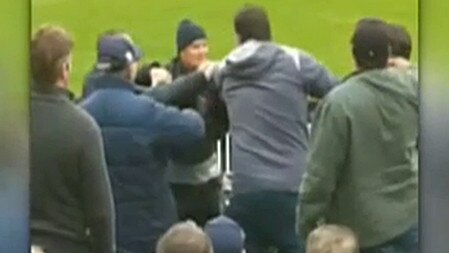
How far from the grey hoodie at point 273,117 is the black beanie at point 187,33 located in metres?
0.08

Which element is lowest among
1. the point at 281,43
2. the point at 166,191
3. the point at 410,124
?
the point at 166,191

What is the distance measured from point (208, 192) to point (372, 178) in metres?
0.35

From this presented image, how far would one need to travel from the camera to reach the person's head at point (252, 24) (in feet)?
7.28

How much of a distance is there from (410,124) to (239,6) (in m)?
0.44

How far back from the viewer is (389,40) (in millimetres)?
2230

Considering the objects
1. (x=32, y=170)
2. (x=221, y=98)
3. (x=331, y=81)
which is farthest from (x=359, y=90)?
(x=32, y=170)

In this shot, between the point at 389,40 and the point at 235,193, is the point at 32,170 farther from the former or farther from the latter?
the point at 389,40

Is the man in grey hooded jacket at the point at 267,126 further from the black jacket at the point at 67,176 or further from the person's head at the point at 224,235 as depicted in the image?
the black jacket at the point at 67,176

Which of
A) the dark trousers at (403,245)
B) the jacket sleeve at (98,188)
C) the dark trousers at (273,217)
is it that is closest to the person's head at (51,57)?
the jacket sleeve at (98,188)

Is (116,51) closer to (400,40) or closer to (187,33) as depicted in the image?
(187,33)

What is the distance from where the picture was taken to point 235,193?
222 cm

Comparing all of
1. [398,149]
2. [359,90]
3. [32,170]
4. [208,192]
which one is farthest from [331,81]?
[32,170]

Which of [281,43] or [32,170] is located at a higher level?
[281,43]

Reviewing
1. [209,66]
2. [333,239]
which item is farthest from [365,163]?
[209,66]
